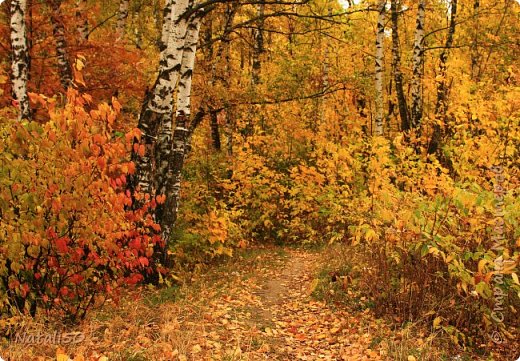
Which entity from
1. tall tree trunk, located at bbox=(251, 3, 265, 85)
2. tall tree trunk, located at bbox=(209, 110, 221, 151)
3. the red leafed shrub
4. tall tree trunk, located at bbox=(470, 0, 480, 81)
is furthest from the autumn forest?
tall tree trunk, located at bbox=(470, 0, 480, 81)

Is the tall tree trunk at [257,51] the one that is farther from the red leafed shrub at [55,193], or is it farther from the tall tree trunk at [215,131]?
the red leafed shrub at [55,193]

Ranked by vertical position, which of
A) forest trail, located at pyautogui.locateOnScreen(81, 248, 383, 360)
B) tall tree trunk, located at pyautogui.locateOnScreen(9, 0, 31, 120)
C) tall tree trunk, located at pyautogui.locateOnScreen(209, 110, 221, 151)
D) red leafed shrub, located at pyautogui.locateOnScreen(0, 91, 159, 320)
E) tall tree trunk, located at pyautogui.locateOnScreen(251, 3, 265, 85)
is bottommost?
forest trail, located at pyautogui.locateOnScreen(81, 248, 383, 360)

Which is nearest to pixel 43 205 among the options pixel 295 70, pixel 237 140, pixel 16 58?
pixel 16 58

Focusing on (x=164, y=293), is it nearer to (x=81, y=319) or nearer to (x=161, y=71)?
(x=81, y=319)

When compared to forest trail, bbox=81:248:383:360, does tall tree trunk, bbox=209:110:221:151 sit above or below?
above

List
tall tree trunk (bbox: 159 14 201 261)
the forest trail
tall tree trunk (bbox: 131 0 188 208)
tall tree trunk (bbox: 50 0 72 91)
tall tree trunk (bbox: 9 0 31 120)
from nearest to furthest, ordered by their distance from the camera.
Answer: the forest trail, tall tree trunk (bbox: 131 0 188 208), tall tree trunk (bbox: 159 14 201 261), tall tree trunk (bbox: 9 0 31 120), tall tree trunk (bbox: 50 0 72 91)

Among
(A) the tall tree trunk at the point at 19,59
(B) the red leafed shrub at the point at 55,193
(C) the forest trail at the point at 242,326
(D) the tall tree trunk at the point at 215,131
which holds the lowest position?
(C) the forest trail at the point at 242,326

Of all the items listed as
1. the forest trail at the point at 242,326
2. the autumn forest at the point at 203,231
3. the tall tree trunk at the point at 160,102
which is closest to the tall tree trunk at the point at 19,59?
the autumn forest at the point at 203,231

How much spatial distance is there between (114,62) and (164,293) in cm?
610

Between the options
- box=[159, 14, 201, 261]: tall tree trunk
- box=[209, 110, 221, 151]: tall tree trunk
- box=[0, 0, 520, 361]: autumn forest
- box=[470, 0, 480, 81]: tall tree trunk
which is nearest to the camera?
box=[0, 0, 520, 361]: autumn forest

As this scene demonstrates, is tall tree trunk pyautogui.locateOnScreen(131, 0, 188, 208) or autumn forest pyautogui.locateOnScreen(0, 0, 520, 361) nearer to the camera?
autumn forest pyautogui.locateOnScreen(0, 0, 520, 361)

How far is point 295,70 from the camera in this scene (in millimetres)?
15242

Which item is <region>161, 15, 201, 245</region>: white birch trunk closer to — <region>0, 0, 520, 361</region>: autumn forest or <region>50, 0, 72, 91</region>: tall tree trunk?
<region>0, 0, 520, 361</region>: autumn forest

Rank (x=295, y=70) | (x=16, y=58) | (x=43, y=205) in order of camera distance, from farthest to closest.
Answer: (x=295, y=70)
(x=16, y=58)
(x=43, y=205)
